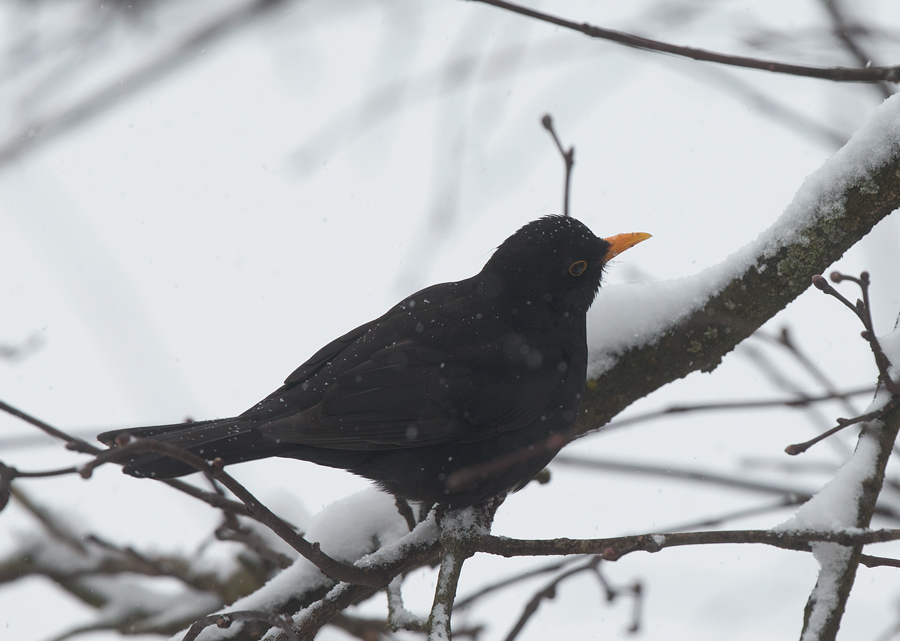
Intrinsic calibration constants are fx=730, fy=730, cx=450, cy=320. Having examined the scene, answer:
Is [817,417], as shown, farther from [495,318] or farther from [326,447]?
[326,447]

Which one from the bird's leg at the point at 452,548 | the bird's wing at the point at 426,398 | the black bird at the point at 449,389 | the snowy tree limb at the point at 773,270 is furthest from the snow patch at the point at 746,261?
the bird's leg at the point at 452,548

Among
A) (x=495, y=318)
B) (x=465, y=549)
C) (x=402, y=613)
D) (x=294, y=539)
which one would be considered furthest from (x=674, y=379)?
(x=294, y=539)

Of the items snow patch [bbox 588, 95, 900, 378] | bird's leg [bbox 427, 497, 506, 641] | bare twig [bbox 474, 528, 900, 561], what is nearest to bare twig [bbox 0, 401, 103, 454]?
bird's leg [bbox 427, 497, 506, 641]

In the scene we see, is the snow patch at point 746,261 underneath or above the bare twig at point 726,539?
above

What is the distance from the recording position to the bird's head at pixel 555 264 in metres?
3.42

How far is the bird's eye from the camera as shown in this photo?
3416 mm

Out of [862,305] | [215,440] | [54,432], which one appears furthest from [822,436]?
[215,440]

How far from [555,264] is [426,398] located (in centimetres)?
93

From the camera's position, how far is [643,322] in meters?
3.22

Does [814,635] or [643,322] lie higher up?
[643,322]

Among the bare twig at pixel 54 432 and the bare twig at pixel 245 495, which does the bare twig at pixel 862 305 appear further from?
the bare twig at pixel 54 432

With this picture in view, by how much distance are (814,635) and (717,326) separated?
4.32ft

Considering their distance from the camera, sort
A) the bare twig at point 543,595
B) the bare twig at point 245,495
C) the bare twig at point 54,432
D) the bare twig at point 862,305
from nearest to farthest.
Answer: the bare twig at point 245,495
the bare twig at point 54,432
the bare twig at point 862,305
the bare twig at point 543,595

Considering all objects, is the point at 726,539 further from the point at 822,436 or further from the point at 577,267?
the point at 577,267
